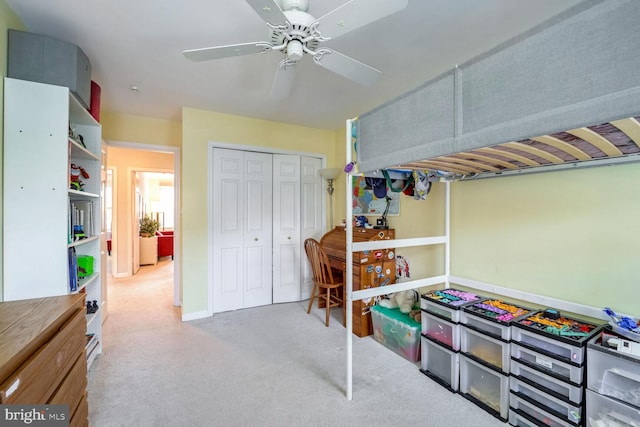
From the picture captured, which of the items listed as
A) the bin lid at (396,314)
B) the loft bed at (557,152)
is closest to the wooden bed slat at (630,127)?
the loft bed at (557,152)

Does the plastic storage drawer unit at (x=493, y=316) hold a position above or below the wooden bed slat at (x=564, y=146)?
below

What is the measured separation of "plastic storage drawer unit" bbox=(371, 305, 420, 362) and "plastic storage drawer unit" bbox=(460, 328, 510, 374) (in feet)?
1.44

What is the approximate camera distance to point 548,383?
152 centimetres

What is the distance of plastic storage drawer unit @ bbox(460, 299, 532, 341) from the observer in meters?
1.69

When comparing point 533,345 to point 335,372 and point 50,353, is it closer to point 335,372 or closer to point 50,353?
point 335,372

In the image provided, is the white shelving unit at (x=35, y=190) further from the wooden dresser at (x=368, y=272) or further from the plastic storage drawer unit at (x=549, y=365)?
the plastic storage drawer unit at (x=549, y=365)

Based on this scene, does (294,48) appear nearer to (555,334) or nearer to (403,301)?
(555,334)

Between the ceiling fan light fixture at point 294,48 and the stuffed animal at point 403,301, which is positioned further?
the stuffed animal at point 403,301

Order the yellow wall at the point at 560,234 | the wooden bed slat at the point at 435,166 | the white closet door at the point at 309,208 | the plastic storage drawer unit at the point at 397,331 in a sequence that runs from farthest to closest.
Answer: the white closet door at the point at 309,208 < the plastic storage drawer unit at the point at 397,331 < the wooden bed slat at the point at 435,166 < the yellow wall at the point at 560,234

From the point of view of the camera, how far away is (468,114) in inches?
48.8

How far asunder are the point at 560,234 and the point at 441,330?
1026 mm

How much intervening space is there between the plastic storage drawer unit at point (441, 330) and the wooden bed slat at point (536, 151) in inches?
47.6

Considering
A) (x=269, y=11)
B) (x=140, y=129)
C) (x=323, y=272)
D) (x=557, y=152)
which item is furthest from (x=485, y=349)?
(x=140, y=129)

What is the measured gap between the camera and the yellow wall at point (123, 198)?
498 centimetres
